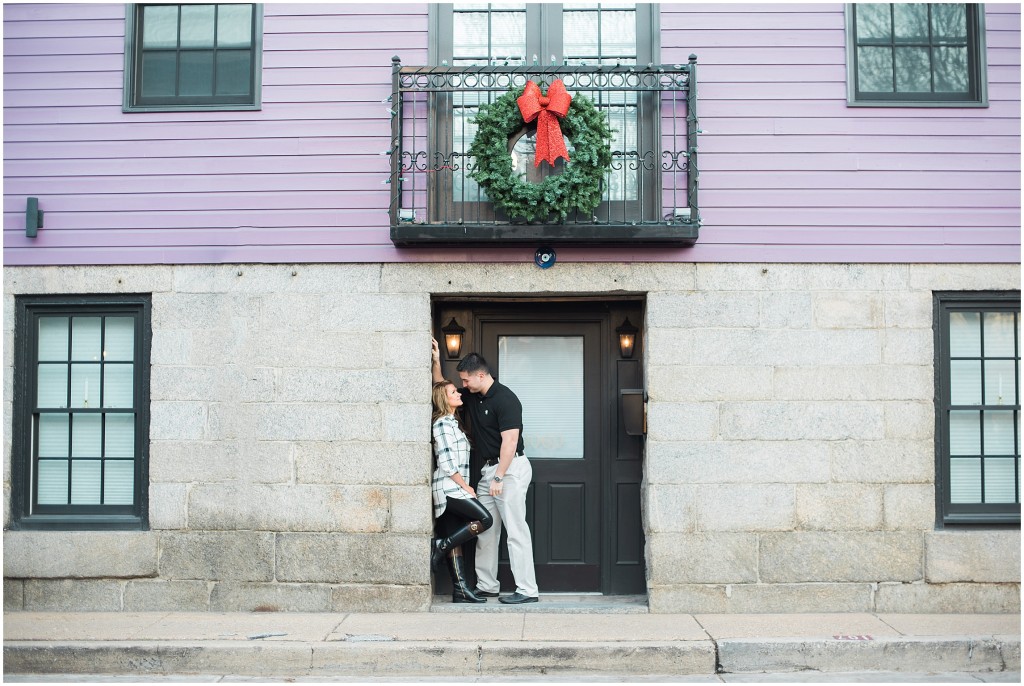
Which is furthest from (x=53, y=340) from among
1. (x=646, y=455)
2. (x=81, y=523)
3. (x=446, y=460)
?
(x=646, y=455)

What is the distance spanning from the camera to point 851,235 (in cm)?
737

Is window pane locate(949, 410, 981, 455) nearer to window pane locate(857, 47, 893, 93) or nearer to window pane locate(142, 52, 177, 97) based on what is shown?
window pane locate(857, 47, 893, 93)

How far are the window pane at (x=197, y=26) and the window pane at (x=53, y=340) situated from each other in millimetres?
2486

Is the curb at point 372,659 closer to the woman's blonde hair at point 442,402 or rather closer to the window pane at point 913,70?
the woman's blonde hair at point 442,402

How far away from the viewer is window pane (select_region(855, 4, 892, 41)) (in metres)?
7.61

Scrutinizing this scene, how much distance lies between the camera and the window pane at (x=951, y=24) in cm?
764

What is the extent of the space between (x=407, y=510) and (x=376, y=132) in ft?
9.73

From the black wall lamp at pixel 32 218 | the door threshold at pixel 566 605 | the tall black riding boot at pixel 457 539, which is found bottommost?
the door threshold at pixel 566 605

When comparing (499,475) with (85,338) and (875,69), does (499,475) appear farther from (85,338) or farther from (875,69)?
(875,69)

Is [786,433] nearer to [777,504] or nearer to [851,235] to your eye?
[777,504]

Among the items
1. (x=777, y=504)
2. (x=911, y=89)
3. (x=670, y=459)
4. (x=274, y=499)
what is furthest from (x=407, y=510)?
(x=911, y=89)

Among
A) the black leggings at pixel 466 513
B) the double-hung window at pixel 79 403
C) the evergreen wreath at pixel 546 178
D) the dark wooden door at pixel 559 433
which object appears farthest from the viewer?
the dark wooden door at pixel 559 433

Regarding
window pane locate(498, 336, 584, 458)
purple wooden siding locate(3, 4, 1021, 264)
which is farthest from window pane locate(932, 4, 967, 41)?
window pane locate(498, 336, 584, 458)

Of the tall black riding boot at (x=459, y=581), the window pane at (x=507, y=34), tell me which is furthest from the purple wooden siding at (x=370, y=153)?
the tall black riding boot at (x=459, y=581)
